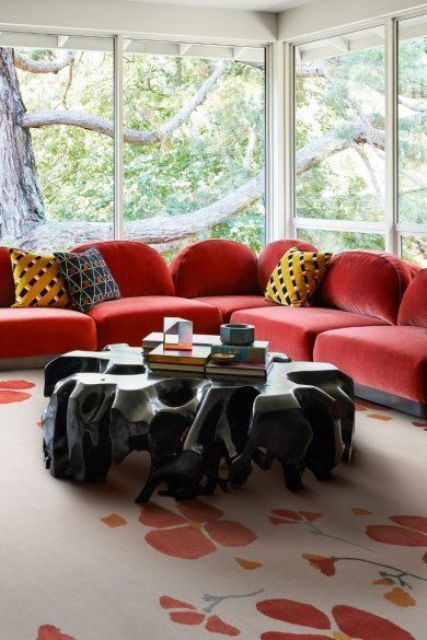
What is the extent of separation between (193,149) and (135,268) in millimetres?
1401

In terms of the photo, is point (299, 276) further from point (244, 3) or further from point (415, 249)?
point (244, 3)

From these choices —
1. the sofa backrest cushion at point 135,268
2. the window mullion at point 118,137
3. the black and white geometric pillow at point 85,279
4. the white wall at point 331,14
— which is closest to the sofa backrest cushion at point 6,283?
the black and white geometric pillow at point 85,279

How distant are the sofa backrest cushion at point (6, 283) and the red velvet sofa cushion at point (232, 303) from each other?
1359mm

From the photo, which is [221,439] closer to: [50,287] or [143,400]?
[143,400]

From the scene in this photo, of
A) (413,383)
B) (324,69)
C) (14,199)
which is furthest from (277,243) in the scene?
(413,383)

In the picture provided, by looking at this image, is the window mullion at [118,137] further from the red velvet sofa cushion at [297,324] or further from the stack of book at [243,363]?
the stack of book at [243,363]

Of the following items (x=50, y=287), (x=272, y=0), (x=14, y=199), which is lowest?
(x=50, y=287)

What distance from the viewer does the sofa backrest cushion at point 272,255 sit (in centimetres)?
700

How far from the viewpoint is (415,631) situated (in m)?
2.48

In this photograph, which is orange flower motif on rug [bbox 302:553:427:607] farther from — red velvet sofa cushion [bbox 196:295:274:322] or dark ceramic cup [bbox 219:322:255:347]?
red velvet sofa cushion [bbox 196:295:274:322]

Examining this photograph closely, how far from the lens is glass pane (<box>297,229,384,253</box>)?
7039 mm

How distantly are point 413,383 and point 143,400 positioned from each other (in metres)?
1.70

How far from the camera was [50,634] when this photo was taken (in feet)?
8.01

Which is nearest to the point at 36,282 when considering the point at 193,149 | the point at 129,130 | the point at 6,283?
the point at 6,283
